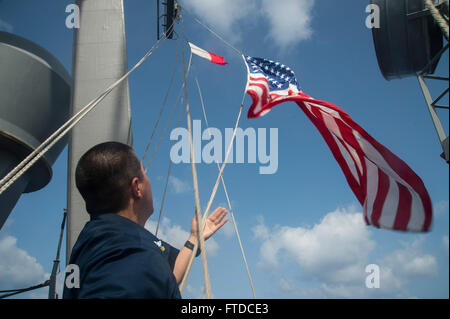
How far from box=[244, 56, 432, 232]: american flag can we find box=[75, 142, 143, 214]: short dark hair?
174 cm

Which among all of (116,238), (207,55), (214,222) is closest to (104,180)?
(116,238)

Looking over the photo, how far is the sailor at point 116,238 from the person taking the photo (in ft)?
3.12

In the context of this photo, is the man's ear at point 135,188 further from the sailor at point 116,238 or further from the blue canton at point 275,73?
the blue canton at point 275,73

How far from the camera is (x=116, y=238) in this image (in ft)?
3.70

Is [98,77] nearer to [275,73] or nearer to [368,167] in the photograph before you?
[275,73]

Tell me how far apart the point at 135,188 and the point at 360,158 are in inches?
126

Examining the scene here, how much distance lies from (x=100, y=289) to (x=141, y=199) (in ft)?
2.25

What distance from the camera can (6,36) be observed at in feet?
18.5

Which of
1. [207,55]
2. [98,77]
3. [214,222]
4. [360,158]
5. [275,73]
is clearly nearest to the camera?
[214,222]

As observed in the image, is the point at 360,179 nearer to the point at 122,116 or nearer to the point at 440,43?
the point at 440,43

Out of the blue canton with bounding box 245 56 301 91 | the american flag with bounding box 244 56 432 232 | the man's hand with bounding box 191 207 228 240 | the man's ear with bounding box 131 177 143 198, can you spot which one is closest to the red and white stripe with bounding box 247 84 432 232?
the american flag with bounding box 244 56 432 232
